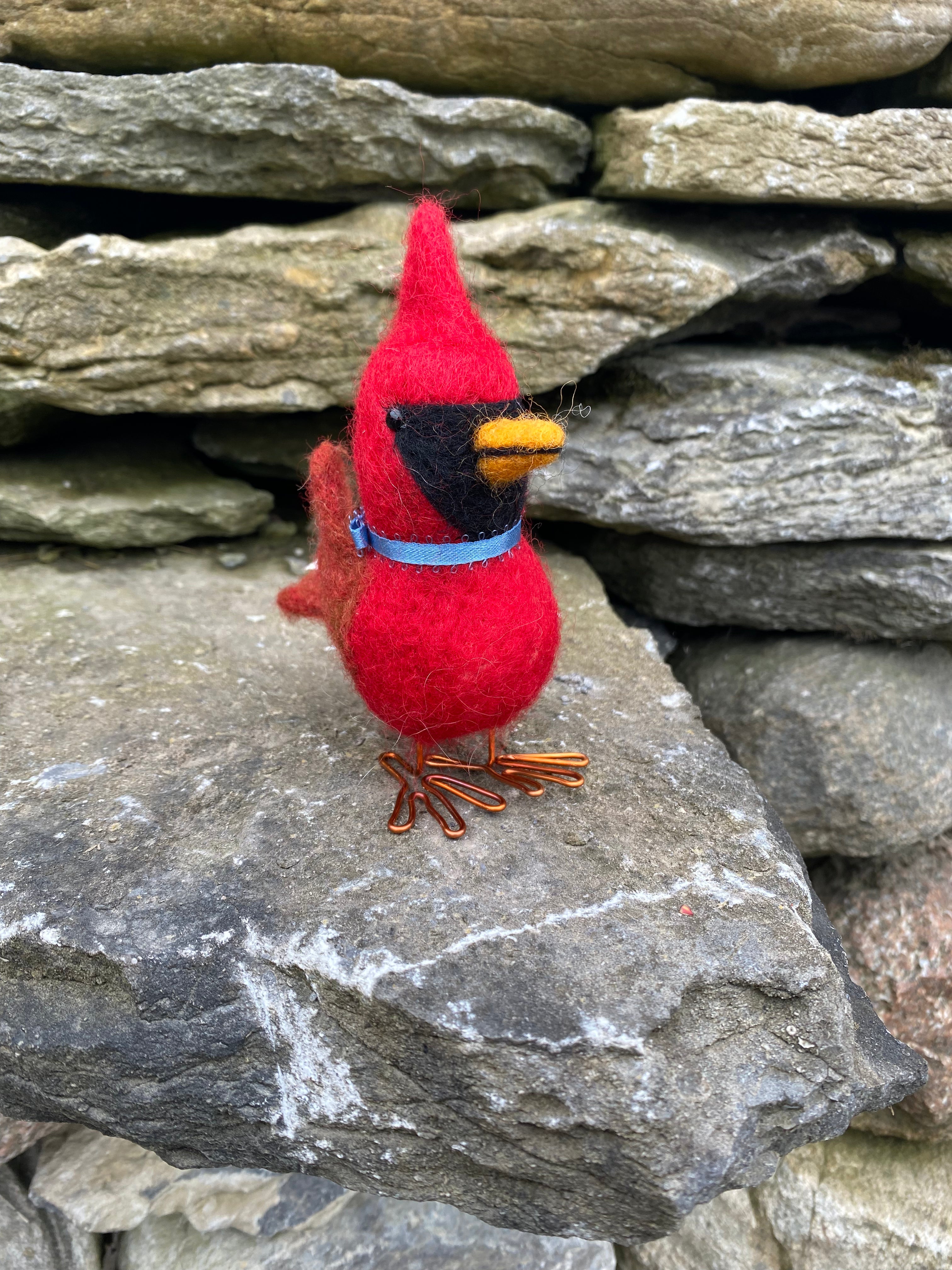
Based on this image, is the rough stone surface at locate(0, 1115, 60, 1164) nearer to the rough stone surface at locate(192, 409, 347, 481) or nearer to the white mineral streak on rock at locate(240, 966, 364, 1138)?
the white mineral streak on rock at locate(240, 966, 364, 1138)

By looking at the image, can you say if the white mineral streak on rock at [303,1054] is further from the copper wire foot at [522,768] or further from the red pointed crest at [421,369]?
the red pointed crest at [421,369]

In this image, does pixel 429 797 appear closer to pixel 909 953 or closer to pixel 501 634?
pixel 501 634

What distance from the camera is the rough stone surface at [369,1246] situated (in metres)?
1.41

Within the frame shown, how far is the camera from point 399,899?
40.6 inches

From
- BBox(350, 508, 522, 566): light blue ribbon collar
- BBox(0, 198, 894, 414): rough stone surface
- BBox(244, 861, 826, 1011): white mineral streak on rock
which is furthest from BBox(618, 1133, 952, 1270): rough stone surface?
BBox(0, 198, 894, 414): rough stone surface

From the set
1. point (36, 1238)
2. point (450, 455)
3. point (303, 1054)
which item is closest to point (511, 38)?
point (450, 455)

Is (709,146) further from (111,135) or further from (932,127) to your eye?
(111,135)

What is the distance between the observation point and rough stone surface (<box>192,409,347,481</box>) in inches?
77.5

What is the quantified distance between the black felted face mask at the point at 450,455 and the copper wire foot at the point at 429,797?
34cm

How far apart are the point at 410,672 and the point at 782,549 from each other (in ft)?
3.37

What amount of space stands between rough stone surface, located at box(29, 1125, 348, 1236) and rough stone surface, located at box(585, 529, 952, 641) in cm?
132

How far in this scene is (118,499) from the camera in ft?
6.04

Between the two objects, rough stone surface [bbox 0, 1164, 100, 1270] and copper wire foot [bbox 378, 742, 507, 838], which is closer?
copper wire foot [bbox 378, 742, 507, 838]

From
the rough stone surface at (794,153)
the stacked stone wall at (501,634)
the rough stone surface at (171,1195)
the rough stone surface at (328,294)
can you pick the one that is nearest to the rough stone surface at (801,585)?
the stacked stone wall at (501,634)
